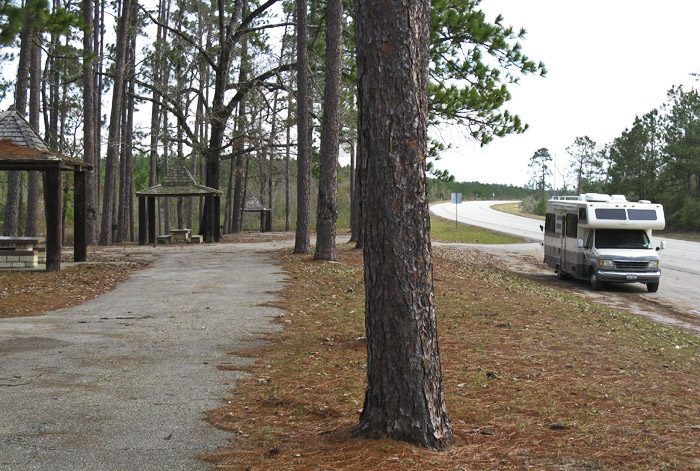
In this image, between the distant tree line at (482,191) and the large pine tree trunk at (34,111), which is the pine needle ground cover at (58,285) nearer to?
the large pine tree trunk at (34,111)

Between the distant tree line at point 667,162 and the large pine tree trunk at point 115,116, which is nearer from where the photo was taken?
the large pine tree trunk at point 115,116

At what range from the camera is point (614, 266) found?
18.8 meters

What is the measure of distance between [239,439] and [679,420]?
3.63 meters

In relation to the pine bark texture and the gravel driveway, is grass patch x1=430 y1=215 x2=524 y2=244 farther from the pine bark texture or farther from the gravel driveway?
the pine bark texture

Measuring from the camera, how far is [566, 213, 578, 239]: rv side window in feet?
65.0

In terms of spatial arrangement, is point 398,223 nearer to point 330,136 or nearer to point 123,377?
point 123,377

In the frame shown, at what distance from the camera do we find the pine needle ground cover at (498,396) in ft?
14.9

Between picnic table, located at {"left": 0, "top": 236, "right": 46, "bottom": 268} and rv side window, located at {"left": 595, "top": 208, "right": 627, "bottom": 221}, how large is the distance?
48.7ft

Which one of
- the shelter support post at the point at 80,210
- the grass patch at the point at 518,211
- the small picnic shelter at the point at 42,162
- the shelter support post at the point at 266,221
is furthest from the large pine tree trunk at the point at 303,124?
the grass patch at the point at 518,211

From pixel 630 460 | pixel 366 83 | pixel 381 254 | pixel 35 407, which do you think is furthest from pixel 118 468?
pixel 630 460

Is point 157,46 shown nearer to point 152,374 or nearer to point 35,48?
point 35,48

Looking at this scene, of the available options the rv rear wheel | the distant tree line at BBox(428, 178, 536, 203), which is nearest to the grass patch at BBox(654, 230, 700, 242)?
the rv rear wheel

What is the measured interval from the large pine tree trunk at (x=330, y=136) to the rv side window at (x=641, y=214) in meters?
8.32

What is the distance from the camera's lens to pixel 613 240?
758 inches
